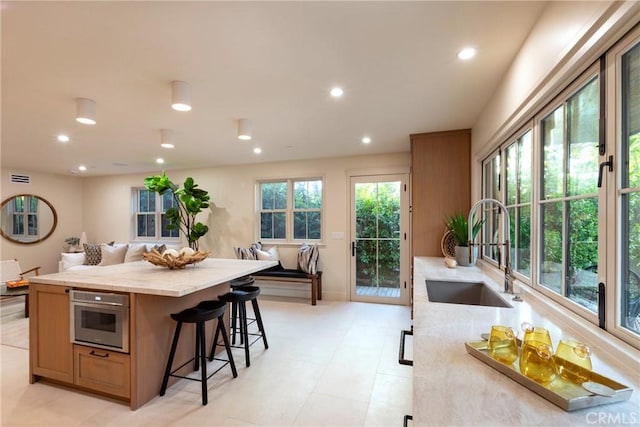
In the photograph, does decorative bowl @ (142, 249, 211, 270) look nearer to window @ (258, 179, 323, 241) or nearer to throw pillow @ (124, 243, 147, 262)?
window @ (258, 179, 323, 241)

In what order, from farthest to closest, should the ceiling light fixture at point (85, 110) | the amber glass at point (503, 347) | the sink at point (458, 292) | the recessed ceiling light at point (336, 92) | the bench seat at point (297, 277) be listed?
the bench seat at point (297, 277) < the ceiling light fixture at point (85, 110) < the recessed ceiling light at point (336, 92) < the sink at point (458, 292) < the amber glass at point (503, 347)

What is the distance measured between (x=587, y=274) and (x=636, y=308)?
0.31 metres

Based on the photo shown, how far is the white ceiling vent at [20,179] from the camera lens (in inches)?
230

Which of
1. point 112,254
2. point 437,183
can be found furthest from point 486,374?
point 112,254

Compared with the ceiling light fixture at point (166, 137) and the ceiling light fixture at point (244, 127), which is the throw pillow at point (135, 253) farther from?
the ceiling light fixture at point (244, 127)

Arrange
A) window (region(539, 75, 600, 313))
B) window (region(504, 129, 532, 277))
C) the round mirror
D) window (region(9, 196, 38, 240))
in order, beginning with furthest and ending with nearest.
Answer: window (region(9, 196, 38, 240)), the round mirror, window (region(504, 129, 532, 277)), window (region(539, 75, 600, 313))

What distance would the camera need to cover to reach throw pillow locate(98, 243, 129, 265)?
18.8ft

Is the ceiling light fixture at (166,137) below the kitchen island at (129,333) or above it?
above

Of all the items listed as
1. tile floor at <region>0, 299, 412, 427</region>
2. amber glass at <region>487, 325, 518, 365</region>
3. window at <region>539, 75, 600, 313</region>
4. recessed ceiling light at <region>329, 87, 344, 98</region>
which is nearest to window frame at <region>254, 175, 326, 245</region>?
tile floor at <region>0, 299, 412, 427</region>

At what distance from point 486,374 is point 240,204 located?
526cm

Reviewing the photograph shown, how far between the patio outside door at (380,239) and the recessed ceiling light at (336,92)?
2411 mm

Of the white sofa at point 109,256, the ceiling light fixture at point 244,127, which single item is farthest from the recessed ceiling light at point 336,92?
the white sofa at point 109,256

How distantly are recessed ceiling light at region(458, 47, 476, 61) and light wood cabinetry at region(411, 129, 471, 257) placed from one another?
1.70 metres

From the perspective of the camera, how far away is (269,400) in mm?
2148
